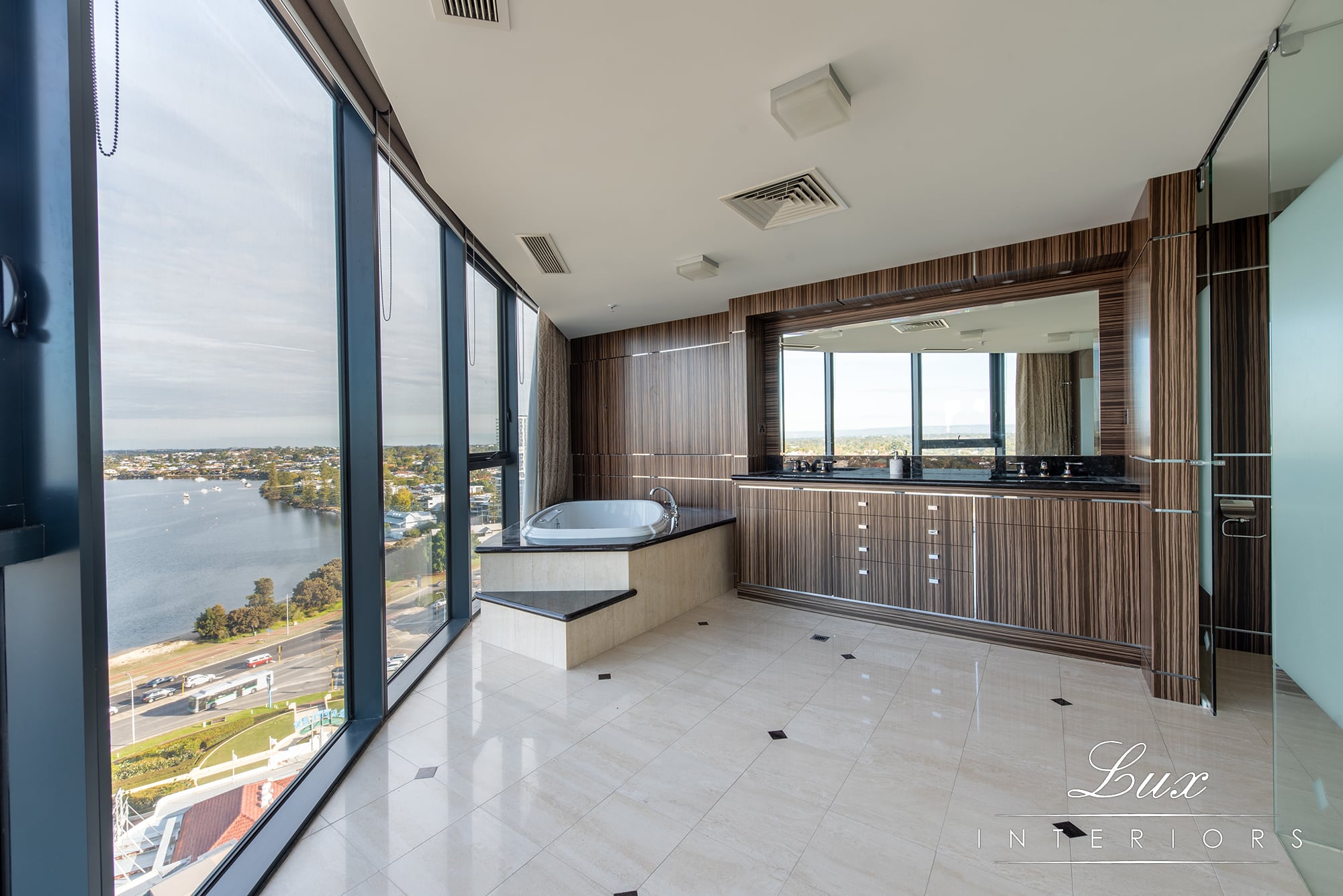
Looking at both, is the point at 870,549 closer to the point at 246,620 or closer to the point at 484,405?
the point at 484,405

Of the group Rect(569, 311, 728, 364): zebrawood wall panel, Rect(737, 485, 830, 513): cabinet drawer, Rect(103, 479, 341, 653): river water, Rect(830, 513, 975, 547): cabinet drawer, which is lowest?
Rect(830, 513, 975, 547): cabinet drawer

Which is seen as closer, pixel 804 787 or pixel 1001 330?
pixel 804 787

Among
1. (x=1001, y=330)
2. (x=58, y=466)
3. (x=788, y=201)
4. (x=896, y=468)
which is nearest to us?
(x=58, y=466)

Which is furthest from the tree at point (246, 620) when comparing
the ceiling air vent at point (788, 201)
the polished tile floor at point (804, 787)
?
the ceiling air vent at point (788, 201)

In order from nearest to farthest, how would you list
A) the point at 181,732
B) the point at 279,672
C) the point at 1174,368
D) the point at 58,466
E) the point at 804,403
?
the point at 58,466 < the point at 181,732 < the point at 279,672 < the point at 1174,368 < the point at 804,403

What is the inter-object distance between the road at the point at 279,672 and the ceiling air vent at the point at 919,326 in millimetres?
3814

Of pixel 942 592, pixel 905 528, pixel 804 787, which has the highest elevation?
pixel 905 528

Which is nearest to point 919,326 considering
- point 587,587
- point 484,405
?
point 587,587

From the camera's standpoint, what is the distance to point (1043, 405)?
11.8ft

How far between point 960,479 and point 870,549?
2.50ft

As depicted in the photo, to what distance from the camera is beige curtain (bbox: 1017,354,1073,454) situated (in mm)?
3516

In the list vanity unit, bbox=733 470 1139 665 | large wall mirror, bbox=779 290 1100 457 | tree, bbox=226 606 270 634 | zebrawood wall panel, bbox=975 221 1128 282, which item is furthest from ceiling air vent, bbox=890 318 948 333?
tree, bbox=226 606 270 634

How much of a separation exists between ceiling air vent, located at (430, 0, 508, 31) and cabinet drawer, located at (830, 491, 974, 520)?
130 inches

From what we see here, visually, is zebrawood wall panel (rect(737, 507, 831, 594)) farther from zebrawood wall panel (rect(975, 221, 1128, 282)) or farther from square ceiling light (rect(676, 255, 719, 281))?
zebrawood wall panel (rect(975, 221, 1128, 282))
